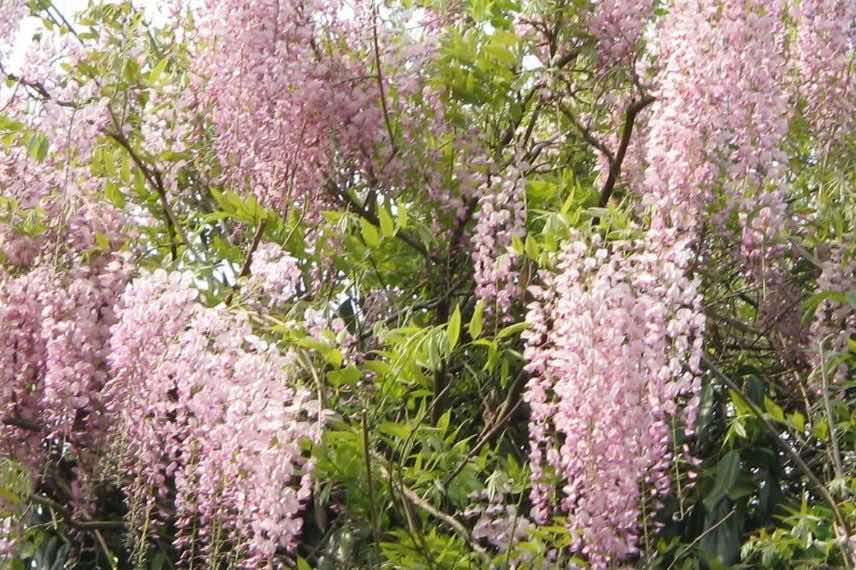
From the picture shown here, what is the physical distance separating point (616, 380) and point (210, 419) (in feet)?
2.76

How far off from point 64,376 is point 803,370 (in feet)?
5.75

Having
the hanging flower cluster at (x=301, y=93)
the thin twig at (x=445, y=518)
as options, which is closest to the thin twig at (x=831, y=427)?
the thin twig at (x=445, y=518)

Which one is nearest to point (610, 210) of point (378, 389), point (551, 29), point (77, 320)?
point (378, 389)

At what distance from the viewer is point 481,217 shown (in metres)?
4.12

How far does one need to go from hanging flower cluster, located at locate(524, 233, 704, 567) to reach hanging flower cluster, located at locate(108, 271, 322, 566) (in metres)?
0.52

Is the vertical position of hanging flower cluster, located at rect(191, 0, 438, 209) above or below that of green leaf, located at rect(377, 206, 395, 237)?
above

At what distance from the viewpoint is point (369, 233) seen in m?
3.94

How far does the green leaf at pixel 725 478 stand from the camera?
154 inches

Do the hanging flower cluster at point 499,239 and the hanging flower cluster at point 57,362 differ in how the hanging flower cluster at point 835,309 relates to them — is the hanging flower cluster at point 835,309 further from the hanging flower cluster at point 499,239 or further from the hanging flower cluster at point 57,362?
the hanging flower cluster at point 57,362

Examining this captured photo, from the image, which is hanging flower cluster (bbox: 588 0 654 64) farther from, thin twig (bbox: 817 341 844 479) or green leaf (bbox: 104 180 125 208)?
green leaf (bbox: 104 180 125 208)

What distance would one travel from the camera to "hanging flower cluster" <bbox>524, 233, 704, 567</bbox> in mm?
3492

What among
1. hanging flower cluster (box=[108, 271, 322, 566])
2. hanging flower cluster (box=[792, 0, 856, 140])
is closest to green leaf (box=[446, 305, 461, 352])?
hanging flower cluster (box=[108, 271, 322, 566])

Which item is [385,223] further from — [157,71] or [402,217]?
[157,71]

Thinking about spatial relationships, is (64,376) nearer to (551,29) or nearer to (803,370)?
(551,29)
